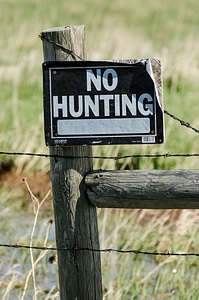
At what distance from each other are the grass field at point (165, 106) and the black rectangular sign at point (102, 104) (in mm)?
1698

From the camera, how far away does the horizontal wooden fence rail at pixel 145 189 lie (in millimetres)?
3404

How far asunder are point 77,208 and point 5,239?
107 inches

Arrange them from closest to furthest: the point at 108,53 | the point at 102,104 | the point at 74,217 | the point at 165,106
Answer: the point at 102,104, the point at 74,217, the point at 165,106, the point at 108,53

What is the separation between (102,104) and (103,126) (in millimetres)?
83

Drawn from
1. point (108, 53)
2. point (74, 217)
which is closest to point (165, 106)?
point (108, 53)

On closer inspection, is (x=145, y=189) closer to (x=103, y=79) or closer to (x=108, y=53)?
(x=103, y=79)

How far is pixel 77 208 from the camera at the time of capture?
3523 mm

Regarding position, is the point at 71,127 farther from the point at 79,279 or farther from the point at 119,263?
the point at 119,263

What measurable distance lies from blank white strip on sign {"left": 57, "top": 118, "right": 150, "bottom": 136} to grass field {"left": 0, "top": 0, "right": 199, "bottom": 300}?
5.54ft

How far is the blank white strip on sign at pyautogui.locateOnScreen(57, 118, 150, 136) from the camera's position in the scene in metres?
3.38

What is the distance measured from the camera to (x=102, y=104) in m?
3.39

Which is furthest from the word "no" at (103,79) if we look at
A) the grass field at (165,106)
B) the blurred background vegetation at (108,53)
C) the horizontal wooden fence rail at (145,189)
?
the blurred background vegetation at (108,53)

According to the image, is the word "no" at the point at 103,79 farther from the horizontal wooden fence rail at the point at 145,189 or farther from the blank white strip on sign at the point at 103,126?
the horizontal wooden fence rail at the point at 145,189

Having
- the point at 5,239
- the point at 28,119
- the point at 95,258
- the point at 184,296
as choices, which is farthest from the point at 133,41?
the point at 95,258
